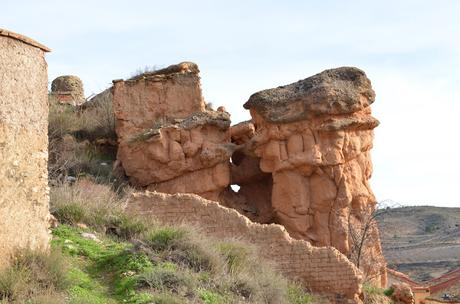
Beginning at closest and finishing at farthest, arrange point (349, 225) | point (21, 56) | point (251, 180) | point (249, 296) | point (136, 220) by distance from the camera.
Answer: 1. point (21, 56)
2. point (249, 296)
3. point (136, 220)
4. point (349, 225)
5. point (251, 180)

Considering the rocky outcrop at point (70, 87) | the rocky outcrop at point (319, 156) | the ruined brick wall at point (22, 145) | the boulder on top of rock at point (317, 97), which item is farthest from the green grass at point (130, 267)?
the rocky outcrop at point (70, 87)

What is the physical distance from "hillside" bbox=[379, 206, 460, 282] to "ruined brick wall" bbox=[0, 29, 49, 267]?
24.9 m

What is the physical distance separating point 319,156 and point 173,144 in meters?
3.42

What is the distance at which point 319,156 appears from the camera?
19031 mm

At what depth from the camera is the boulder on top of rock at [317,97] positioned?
19.0m

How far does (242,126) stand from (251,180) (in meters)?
1.42

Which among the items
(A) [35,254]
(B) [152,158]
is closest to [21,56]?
(A) [35,254]

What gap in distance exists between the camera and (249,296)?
42.0 ft

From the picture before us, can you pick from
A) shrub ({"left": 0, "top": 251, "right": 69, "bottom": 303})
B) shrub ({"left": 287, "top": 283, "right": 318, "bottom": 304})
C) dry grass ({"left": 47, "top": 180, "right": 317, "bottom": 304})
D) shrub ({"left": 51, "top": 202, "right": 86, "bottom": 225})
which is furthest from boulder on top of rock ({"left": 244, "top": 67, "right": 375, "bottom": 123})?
shrub ({"left": 0, "top": 251, "right": 69, "bottom": 303})

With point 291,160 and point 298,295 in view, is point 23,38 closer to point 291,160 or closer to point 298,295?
point 298,295

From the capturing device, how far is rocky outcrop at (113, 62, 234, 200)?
1991 centimetres

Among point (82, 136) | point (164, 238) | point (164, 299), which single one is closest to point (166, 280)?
point (164, 299)

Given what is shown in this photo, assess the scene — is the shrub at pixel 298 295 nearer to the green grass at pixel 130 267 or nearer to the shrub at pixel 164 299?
the green grass at pixel 130 267

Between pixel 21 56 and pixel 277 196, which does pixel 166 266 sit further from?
pixel 277 196
